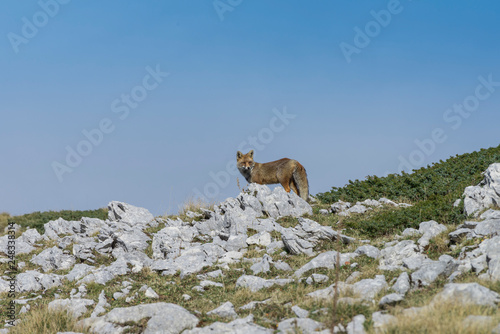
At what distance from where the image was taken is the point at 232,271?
443 inches

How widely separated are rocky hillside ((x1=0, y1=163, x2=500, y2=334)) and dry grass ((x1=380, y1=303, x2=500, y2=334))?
0.07 feet

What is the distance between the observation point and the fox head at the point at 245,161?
19.6 meters

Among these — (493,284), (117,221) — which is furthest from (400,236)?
(117,221)

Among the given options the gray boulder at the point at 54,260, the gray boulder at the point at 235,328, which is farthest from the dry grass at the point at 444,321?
the gray boulder at the point at 54,260

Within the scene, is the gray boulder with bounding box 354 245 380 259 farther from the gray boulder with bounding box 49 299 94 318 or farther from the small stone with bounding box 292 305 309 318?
the gray boulder with bounding box 49 299 94 318

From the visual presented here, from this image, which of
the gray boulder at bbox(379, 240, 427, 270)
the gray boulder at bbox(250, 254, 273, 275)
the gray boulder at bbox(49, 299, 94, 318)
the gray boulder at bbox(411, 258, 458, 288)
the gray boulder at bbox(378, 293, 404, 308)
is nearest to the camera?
the gray boulder at bbox(378, 293, 404, 308)

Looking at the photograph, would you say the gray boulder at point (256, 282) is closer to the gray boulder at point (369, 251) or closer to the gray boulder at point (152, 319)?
the gray boulder at point (152, 319)

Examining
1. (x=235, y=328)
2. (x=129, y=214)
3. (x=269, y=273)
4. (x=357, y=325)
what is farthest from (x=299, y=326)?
(x=129, y=214)

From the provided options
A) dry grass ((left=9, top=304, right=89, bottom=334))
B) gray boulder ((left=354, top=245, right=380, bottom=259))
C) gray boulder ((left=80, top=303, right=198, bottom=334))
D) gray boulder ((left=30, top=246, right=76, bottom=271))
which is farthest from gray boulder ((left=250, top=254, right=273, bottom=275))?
gray boulder ((left=30, top=246, right=76, bottom=271))

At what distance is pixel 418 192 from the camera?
60.6 ft

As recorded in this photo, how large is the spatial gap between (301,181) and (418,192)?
15.9ft

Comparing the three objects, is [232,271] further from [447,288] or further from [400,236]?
[447,288]

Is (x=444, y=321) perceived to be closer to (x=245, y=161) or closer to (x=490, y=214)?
(x=490, y=214)

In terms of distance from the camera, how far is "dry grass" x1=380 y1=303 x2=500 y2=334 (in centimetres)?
554
